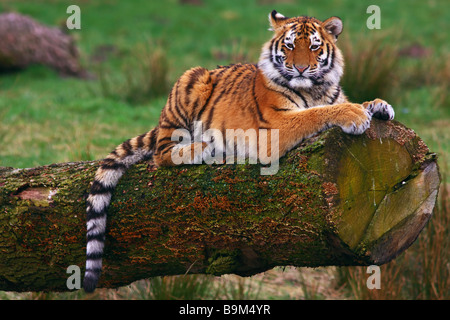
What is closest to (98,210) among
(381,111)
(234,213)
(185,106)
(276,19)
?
(234,213)

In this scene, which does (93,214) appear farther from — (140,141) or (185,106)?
(185,106)

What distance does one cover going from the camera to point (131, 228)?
3.80 meters

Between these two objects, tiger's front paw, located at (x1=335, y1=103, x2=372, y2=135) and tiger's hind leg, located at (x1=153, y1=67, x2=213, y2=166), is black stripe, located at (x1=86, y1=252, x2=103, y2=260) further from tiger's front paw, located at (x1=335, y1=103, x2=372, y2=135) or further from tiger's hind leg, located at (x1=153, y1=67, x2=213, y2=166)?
tiger's front paw, located at (x1=335, y1=103, x2=372, y2=135)

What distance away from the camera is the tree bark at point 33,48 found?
43.3 ft

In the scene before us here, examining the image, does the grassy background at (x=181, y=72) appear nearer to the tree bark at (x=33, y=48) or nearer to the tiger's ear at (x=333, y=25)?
the tree bark at (x=33, y=48)

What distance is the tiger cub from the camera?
3733mm

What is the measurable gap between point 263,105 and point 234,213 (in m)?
1.02

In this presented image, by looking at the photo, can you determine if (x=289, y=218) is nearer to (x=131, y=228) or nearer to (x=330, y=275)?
(x=131, y=228)

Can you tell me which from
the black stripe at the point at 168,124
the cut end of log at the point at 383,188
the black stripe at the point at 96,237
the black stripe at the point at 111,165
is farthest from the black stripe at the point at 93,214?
the cut end of log at the point at 383,188

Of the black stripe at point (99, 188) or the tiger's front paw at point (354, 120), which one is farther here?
the black stripe at point (99, 188)

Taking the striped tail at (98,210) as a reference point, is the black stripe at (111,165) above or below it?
above

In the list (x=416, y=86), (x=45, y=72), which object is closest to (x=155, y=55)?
(x=45, y=72)

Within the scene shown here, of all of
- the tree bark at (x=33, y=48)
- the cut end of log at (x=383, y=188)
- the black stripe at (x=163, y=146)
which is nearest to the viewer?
the cut end of log at (x=383, y=188)
